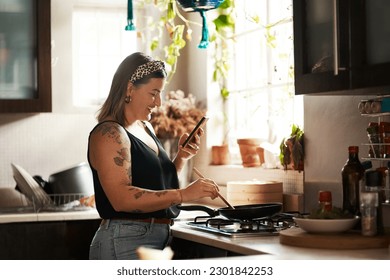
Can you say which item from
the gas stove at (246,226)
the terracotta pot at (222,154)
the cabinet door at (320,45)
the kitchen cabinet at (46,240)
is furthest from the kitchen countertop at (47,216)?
the cabinet door at (320,45)

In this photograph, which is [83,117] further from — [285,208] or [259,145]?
[285,208]

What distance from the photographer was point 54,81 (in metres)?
4.52

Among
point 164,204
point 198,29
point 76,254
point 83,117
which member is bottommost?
point 76,254

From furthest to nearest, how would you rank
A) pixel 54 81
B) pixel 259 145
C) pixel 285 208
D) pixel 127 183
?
pixel 54 81 < pixel 259 145 < pixel 285 208 < pixel 127 183

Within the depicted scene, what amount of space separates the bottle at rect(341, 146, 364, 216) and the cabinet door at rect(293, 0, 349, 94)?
10.4 inches

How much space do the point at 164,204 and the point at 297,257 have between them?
0.60 metres

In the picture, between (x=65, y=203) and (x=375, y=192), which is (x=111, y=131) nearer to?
(x=375, y=192)

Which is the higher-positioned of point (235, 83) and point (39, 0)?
point (39, 0)

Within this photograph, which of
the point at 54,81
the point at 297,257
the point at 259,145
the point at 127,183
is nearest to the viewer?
the point at 297,257

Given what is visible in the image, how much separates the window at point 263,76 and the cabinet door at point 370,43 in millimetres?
1185

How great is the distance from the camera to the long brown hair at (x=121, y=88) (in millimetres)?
2990

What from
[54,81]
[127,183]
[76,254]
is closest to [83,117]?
[54,81]

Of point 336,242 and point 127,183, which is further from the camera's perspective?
point 127,183

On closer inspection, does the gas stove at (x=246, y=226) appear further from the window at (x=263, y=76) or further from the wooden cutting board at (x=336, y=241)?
the window at (x=263, y=76)
